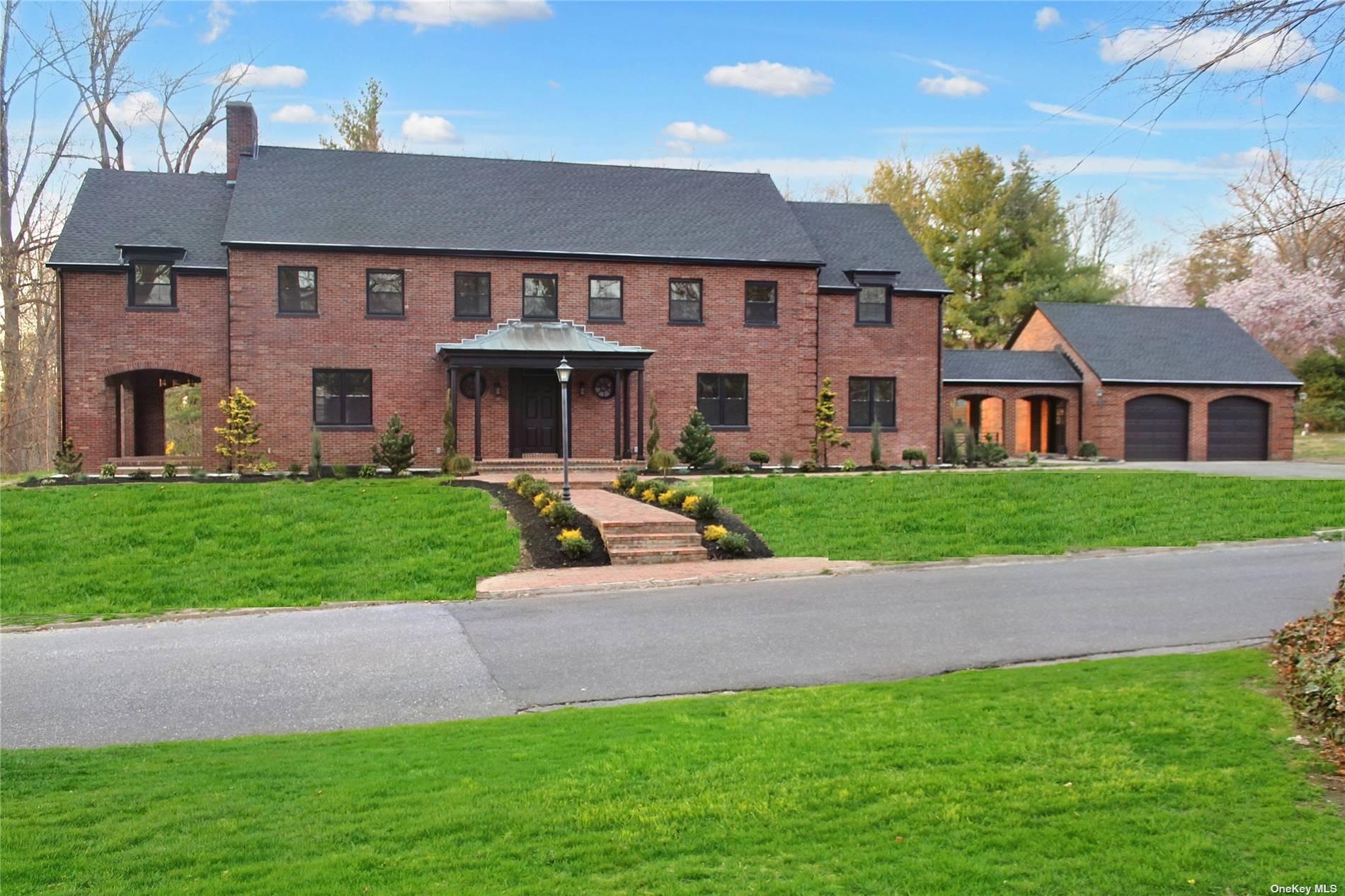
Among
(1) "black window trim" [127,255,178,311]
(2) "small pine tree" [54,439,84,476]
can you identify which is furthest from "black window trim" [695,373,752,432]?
(2) "small pine tree" [54,439,84,476]

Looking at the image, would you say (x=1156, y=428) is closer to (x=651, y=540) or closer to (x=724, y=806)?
(x=651, y=540)

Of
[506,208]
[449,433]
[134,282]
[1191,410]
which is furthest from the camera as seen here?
[1191,410]

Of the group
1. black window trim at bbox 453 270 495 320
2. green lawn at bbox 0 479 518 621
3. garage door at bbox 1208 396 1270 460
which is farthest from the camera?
garage door at bbox 1208 396 1270 460

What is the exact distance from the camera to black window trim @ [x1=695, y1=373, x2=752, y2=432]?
27809 mm

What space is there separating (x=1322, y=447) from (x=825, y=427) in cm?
2208

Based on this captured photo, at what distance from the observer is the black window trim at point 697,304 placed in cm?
2767

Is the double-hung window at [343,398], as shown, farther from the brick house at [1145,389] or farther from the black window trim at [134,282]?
the brick house at [1145,389]

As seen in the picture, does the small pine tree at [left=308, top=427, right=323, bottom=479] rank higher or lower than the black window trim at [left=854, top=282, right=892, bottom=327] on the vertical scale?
lower

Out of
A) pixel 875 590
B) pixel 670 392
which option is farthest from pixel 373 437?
pixel 875 590

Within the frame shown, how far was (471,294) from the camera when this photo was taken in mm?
26625

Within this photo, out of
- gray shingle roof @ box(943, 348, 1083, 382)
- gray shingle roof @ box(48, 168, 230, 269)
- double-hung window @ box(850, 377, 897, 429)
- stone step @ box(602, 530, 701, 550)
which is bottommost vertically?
stone step @ box(602, 530, 701, 550)

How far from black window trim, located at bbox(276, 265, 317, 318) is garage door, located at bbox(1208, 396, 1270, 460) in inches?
1146

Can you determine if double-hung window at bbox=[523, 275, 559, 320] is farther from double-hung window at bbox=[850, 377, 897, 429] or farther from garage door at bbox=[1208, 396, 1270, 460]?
garage door at bbox=[1208, 396, 1270, 460]

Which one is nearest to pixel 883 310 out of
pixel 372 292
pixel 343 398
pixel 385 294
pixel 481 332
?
pixel 481 332
